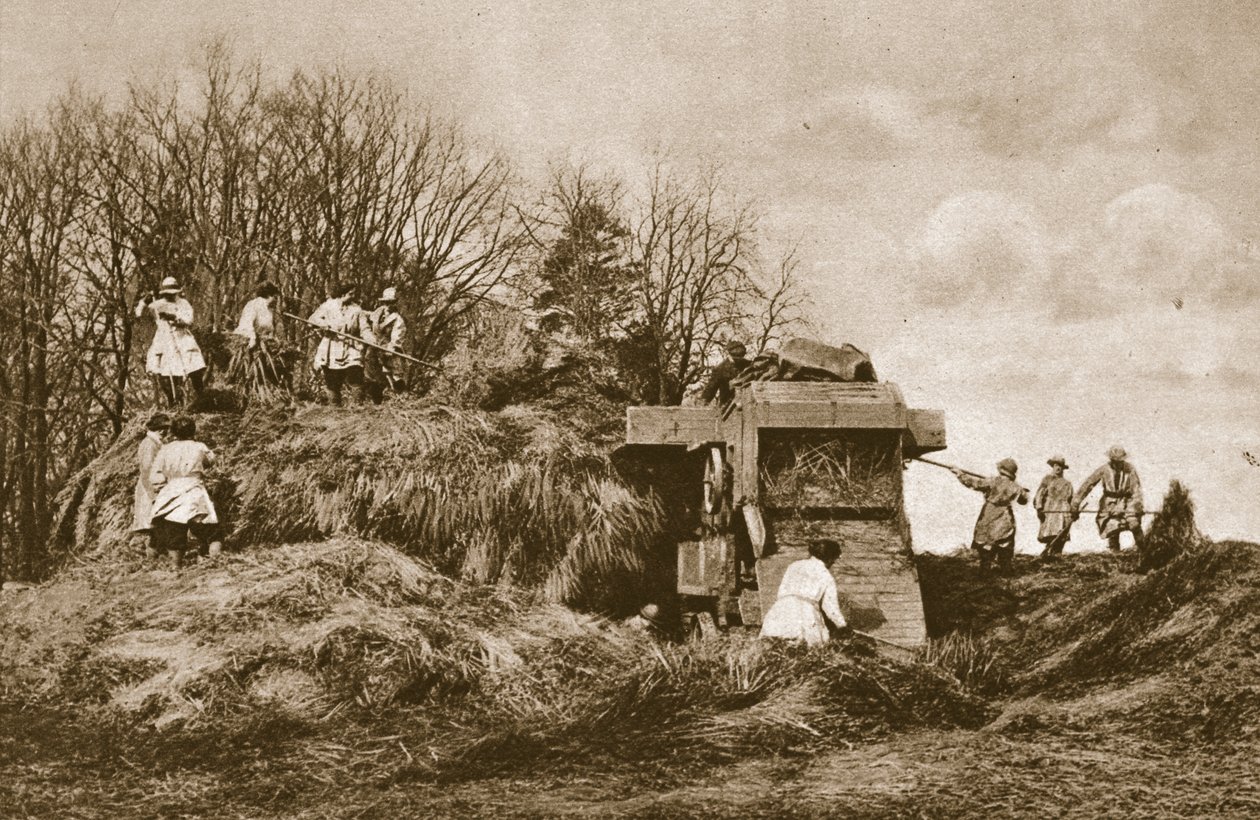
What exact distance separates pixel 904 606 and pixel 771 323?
1998cm

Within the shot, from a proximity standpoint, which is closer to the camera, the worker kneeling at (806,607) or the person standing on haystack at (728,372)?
the worker kneeling at (806,607)

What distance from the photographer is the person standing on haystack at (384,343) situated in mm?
12391

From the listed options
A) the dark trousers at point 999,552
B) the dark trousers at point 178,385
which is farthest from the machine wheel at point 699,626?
the dark trousers at point 178,385

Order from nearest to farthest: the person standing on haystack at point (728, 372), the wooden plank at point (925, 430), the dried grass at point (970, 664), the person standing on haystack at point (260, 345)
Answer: the dried grass at point (970, 664)
the wooden plank at point (925, 430)
the person standing on haystack at point (728, 372)
the person standing on haystack at point (260, 345)

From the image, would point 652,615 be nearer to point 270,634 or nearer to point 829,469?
point 829,469

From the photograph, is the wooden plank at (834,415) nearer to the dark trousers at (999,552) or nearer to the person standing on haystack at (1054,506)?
the dark trousers at (999,552)

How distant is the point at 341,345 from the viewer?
12203 mm

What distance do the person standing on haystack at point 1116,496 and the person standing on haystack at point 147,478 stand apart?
9.35 metres

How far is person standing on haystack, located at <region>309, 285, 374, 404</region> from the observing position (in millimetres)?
12203

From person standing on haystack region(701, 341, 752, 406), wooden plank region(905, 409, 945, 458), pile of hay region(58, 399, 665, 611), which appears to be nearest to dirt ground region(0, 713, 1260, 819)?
pile of hay region(58, 399, 665, 611)

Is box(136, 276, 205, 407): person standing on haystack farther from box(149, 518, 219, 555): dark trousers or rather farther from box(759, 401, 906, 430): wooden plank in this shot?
box(759, 401, 906, 430): wooden plank

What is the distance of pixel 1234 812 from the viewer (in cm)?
514

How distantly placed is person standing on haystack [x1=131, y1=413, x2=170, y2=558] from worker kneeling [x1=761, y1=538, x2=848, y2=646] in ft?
15.7

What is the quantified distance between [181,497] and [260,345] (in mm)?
2633
